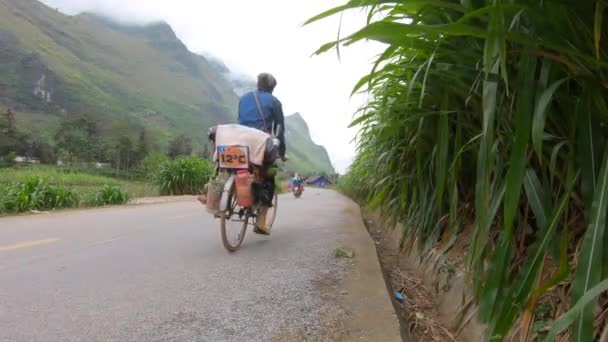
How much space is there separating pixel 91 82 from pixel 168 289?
125m

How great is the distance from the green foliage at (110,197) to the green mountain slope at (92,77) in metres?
87.4

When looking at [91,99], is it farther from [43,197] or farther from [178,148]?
[43,197]

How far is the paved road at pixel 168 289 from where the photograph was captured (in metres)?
1.50

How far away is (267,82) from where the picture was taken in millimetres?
3785

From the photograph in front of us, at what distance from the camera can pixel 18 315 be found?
5.39ft

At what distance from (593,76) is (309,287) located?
1560 millimetres

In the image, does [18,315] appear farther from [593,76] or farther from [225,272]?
[593,76]

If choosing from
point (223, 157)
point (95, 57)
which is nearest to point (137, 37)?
point (95, 57)

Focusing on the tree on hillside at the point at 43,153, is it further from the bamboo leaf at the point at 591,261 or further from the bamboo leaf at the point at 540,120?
the bamboo leaf at the point at 591,261

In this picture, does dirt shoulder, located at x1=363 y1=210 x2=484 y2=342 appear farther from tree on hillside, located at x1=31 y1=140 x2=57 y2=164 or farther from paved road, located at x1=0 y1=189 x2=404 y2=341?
tree on hillside, located at x1=31 y1=140 x2=57 y2=164

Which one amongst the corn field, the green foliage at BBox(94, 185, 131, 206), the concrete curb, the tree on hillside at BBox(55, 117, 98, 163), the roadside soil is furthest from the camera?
the tree on hillside at BBox(55, 117, 98, 163)

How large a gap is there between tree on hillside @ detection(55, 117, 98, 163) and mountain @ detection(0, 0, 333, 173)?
235 inches

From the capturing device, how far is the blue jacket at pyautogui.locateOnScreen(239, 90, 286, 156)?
3.67 meters

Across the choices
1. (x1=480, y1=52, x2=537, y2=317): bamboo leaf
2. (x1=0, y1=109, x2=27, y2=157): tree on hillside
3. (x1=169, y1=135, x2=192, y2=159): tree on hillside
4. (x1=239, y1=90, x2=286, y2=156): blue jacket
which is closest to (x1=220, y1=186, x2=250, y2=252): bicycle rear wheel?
(x1=239, y1=90, x2=286, y2=156): blue jacket
